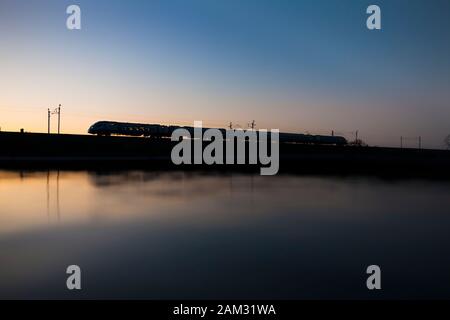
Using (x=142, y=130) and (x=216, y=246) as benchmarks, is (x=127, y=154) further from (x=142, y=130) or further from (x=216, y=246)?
(x=216, y=246)

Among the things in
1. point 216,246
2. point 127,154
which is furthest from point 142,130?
point 216,246

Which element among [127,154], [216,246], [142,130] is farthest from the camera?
[142,130]

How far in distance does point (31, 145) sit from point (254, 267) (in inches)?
2333

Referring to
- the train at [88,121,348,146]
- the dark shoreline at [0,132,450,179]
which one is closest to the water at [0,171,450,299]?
the dark shoreline at [0,132,450,179]

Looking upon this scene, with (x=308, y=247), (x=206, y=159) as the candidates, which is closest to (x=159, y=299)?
(x=308, y=247)

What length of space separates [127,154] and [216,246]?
199 ft

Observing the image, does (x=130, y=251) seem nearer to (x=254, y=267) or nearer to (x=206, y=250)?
(x=206, y=250)

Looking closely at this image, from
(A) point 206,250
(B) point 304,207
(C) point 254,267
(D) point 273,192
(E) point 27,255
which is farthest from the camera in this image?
(D) point 273,192

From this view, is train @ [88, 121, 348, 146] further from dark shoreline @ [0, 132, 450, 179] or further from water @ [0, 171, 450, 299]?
water @ [0, 171, 450, 299]

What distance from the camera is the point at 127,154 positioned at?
70812mm

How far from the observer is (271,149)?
8250 centimetres

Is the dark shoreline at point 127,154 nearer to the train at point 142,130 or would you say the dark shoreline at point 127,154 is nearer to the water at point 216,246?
the train at point 142,130

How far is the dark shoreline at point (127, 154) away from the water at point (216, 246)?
31.3m

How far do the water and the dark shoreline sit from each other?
3134cm
